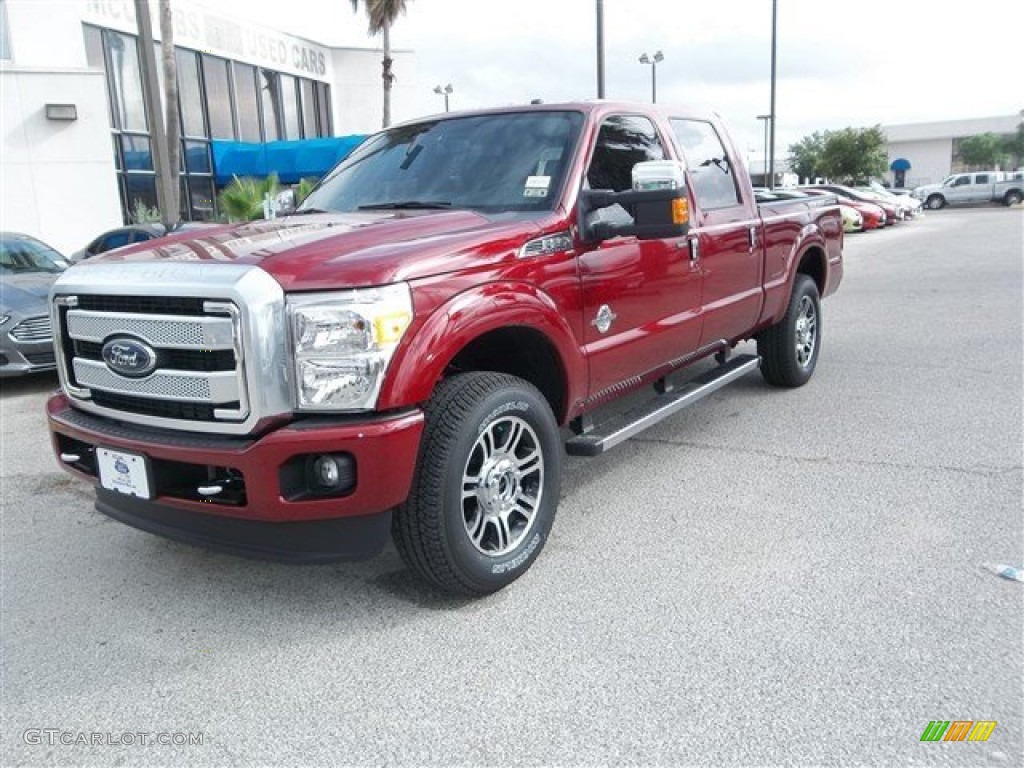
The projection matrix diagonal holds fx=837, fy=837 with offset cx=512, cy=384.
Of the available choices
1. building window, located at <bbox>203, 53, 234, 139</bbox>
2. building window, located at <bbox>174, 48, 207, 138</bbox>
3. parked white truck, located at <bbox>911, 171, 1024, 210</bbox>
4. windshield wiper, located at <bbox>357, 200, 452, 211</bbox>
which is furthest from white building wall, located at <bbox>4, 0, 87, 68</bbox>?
parked white truck, located at <bbox>911, 171, 1024, 210</bbox>

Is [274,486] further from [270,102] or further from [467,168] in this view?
[270,102]

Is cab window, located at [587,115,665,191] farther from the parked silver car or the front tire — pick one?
the parked silver car

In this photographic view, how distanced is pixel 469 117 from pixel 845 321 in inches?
263

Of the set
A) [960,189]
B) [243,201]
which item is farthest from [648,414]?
[960,189]

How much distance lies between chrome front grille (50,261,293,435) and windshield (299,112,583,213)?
4.61ft

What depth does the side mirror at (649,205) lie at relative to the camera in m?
3.57

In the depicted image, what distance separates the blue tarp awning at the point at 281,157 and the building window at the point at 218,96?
0.63 metres

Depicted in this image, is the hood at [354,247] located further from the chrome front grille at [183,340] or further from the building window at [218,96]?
the building window at [218,96]

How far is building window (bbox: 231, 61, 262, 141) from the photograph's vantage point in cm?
2533

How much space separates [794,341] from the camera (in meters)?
6.40

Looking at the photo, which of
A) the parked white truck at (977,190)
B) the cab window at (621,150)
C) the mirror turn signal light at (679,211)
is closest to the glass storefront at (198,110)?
the cab window at (621,150)

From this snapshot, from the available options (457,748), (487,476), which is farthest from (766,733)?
(487,476)

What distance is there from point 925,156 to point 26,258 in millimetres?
92804

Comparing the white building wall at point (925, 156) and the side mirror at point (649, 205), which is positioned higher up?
the white building wall at point (925, 156)
